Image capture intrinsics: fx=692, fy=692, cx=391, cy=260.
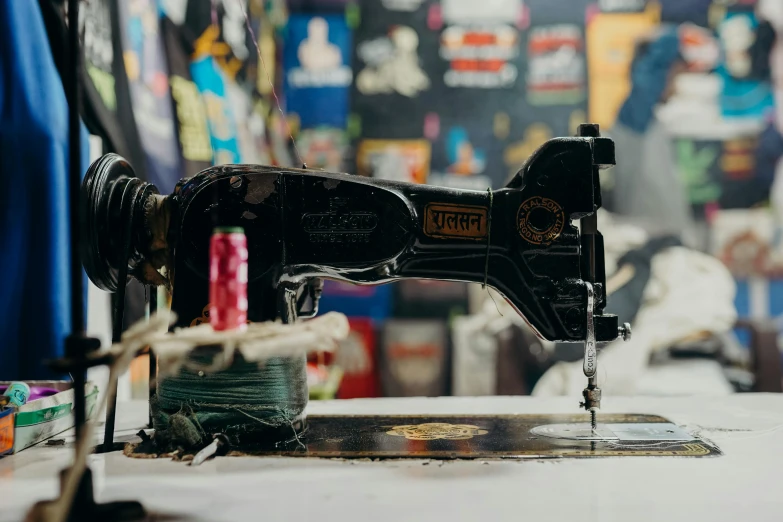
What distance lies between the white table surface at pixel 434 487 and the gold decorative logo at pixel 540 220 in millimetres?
370

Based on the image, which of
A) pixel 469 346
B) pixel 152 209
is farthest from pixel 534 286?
pixel 469 346

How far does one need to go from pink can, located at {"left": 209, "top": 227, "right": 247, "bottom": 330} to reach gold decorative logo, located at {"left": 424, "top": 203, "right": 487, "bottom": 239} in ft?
1.45

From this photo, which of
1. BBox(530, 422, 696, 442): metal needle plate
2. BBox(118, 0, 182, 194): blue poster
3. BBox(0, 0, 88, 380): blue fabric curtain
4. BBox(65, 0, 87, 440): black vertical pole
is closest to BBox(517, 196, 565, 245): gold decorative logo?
BBox(530, 422, 696, 442): metal needle plate

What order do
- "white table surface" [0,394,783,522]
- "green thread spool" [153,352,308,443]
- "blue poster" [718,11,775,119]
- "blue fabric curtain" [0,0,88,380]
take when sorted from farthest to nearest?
"blue poster" [718,11,775,119]
"blue fabric curtain" [0,0,88,380]
"green thread spool" [153,352,308,443]
"white table surface" [0,394,783,522]

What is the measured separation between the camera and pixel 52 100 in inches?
55.7

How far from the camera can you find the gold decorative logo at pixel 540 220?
1176mm

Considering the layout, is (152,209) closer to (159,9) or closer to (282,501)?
(282,501)

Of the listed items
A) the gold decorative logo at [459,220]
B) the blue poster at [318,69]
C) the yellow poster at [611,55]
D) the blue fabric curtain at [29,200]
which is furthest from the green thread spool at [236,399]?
the yellow poster at [611,55]

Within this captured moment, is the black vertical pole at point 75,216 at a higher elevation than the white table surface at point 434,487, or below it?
higher

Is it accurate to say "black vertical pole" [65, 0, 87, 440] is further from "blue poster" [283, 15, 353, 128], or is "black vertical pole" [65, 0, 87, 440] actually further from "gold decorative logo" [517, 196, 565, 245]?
"blue poster" [283, 15, 353, 128]

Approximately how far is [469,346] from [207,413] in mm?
2554

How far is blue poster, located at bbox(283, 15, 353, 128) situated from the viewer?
364 centimetres

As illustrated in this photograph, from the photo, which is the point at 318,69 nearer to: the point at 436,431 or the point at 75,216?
the point at 436,431

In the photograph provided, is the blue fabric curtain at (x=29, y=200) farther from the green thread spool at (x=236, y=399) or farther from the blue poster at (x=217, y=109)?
the blue poster at (x=217, y=109)
